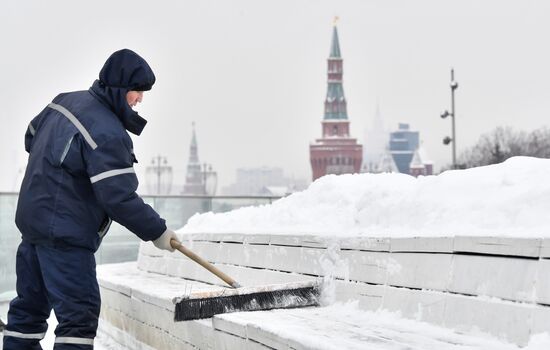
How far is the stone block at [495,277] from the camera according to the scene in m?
3.86

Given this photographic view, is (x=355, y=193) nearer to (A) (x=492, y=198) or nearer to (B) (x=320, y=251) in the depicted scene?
(B) (x=320, y=251)

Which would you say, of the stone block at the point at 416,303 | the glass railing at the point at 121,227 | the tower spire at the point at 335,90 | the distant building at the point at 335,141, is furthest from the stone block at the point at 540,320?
the tower spire at the point at 335,90

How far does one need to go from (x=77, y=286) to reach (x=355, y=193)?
7.17ft

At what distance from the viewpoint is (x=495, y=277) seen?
4.05 metres

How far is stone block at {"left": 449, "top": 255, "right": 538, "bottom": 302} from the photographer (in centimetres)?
386

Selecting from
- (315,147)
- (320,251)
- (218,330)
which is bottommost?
(218,330)

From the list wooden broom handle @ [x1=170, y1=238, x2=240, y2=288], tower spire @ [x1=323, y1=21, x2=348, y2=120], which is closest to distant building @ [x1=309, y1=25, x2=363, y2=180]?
tower spire @ [x1=323, y1=21, x2=348, y2=120]

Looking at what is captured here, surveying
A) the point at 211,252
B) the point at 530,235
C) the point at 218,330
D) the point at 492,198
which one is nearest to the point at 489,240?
the point at 530,235

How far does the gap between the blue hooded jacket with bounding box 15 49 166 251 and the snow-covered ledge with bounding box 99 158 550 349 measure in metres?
0.85

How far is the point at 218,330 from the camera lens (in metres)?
4.85

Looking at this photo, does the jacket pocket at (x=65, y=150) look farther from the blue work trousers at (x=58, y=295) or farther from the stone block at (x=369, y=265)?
the stone block at (x=369, y=265)

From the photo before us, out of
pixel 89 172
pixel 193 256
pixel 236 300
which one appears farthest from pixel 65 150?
pixel 236 300

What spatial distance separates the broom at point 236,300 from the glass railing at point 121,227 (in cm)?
723

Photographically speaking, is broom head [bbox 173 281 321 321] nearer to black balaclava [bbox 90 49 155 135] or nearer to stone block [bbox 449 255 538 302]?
black balaclava [bbox 90 49 155 135]
